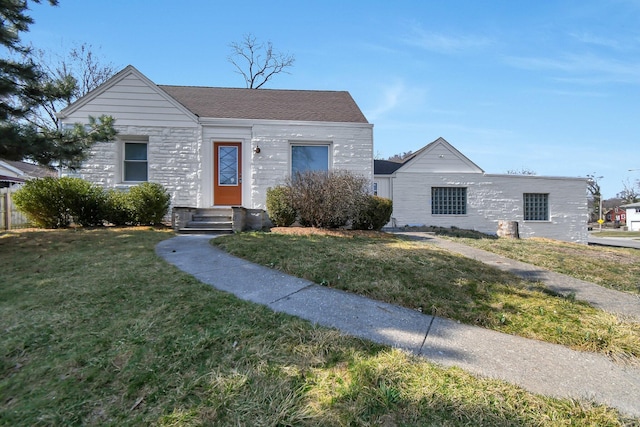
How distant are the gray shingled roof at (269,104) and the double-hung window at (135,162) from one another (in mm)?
2156

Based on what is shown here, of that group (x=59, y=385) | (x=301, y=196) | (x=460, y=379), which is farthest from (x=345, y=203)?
(x=59, y=385)

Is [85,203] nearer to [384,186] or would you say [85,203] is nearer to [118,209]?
[118,209]

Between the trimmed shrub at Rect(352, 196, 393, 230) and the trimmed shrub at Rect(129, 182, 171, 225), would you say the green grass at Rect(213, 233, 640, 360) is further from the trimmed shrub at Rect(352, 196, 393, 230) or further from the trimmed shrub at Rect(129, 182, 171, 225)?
the trimmed shrub at Rect(129, 182, 171, 225)

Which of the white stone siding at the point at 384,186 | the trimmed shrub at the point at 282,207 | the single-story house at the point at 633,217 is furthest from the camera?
the single-story house at the point at 633,217

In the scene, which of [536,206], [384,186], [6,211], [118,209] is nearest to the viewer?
[118,209]

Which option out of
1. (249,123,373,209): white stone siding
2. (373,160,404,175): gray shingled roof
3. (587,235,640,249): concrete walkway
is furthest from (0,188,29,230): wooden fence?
(587,235,640,249): concrete walkway

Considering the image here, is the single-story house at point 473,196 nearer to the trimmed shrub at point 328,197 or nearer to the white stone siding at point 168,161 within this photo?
the trimmed shrub at point 328,197

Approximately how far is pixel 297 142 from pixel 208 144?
2.99 m

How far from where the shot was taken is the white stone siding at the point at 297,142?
34.8 feet

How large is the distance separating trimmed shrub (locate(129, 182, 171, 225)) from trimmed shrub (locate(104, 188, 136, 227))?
12cm

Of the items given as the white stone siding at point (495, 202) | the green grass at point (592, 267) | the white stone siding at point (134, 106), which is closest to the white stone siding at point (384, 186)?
the white stone siding at point (495, 202)

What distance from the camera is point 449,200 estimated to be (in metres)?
15.0

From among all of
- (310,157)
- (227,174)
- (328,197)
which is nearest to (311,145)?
(310,157)

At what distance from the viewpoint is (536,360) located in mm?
2514
